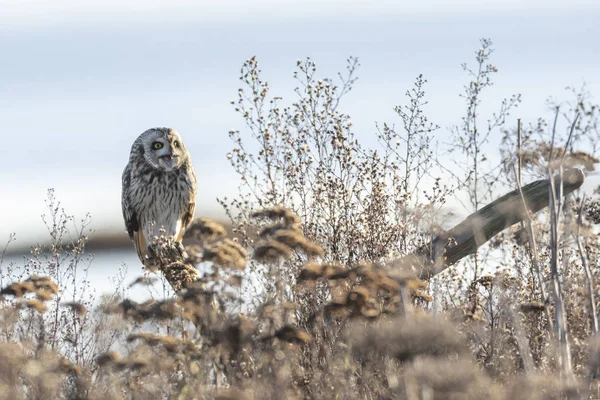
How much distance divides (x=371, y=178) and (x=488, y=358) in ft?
5.40

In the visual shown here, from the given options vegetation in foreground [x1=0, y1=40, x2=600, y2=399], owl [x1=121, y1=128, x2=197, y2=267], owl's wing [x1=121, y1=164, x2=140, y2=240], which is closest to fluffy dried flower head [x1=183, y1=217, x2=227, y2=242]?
vegetation in foreground [x1=0, y1=40, x2=600, y2=399]

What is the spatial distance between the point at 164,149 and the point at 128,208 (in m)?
0.79

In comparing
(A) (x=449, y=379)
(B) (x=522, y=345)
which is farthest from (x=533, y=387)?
(B) (x=522, y=345)

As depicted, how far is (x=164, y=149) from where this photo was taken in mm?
7594

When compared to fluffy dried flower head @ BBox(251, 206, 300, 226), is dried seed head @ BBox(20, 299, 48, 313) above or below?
below

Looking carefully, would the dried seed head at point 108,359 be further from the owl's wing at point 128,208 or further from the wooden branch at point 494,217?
the owl's wing at point 128,208

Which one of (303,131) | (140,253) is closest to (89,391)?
(303,131)

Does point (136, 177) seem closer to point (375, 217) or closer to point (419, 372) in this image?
point (375, 217)

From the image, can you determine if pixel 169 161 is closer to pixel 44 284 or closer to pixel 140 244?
pixel 140 244

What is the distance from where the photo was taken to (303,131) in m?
6.61

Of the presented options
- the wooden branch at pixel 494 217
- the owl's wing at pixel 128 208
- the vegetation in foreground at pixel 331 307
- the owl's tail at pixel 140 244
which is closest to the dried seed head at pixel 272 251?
the vegetation in foreground at pixel 331 307

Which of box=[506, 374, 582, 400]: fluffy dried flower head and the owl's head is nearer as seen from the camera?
box=[506, 374, 582, 400]: fluffy dried flower head

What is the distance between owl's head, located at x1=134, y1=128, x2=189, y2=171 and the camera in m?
7.60

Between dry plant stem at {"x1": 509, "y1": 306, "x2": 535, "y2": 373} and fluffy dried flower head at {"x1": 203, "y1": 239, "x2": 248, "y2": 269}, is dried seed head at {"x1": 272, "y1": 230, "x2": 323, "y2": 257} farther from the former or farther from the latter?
dry plant stem at {"x1": 509, "y1": 306, "x2": 535, "y2": 373}
